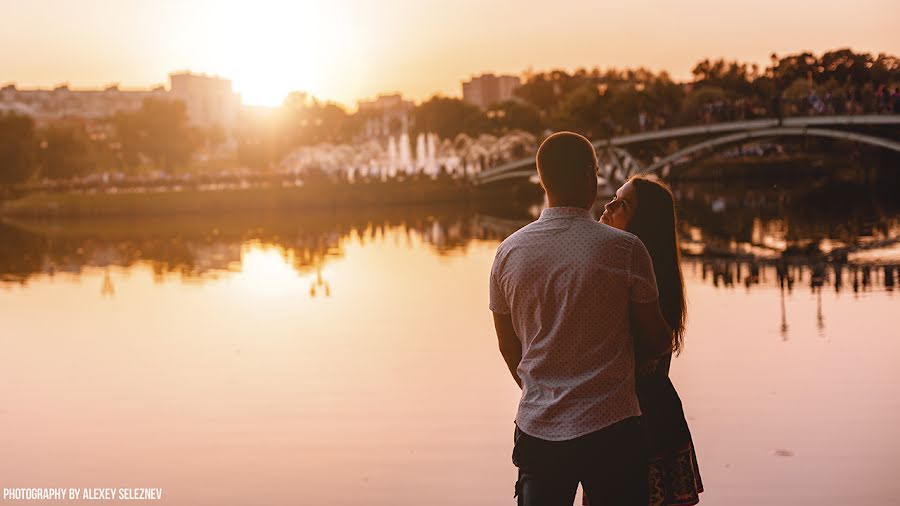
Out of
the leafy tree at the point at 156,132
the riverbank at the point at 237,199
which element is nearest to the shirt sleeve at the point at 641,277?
the riverbank at the point at 237,199

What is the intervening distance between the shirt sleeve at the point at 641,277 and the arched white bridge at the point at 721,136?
96.6ft

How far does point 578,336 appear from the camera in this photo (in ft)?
12.4

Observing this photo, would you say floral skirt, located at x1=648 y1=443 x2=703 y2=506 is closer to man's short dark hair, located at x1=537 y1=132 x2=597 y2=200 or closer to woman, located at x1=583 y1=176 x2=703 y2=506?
woman, located at x1=583 y1=176 x2=703 y2=506

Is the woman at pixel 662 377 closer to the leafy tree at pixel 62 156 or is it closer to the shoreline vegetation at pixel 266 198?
the shoreline vegetation at pixel 266 198

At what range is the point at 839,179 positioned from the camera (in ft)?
247

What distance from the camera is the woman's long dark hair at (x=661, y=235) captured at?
4.01 metres

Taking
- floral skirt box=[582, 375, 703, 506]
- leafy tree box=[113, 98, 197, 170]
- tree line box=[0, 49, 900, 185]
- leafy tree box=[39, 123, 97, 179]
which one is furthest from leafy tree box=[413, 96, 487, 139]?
floral skirt box=[582, 375, 703, 506]

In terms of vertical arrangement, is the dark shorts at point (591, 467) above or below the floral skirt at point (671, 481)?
above

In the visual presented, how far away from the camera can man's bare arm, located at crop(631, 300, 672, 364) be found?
378cm

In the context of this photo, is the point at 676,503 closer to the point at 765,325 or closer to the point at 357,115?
the point at 765,325

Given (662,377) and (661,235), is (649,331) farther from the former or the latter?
(661,235)

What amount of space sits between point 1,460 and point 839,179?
72.1 meters

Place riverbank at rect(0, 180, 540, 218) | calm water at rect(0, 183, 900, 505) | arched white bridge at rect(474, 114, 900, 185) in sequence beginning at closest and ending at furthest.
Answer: calm water at rect(0, 183, 900, 505)
arched white bridge at rect(474, 114, 900, 185)
riverbank at rect(0, 180, 540, 218)

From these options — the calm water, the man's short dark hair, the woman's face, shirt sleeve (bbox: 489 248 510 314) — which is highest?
the man's short dark hair
